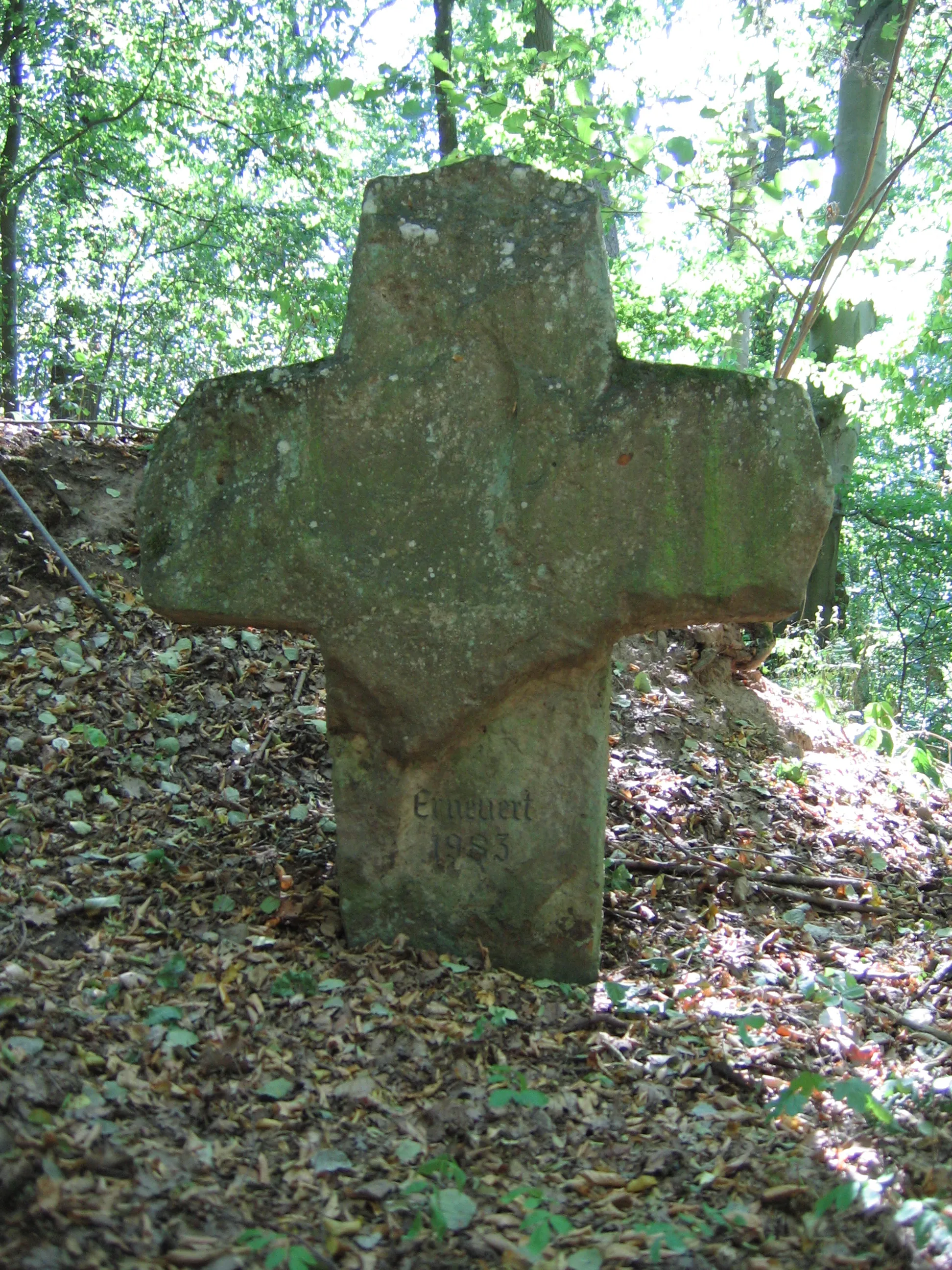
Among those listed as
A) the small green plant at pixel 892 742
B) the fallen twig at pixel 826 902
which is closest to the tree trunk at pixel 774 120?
the small green plant at pixel 892 742

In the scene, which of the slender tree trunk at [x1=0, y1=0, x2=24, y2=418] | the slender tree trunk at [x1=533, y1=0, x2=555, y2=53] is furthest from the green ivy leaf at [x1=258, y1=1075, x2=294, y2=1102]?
the slender tree trunk at [x1=533, y1=0, x2=555, y2=53]

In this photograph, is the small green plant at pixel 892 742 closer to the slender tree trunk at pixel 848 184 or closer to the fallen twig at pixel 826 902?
the fallen twig at pixel 826 902

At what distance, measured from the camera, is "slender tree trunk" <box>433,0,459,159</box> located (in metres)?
9.66

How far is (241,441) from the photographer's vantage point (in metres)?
3.31

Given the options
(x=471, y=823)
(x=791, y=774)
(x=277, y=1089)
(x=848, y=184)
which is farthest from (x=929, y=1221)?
(x=848, y=184)

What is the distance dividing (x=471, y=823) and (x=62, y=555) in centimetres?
269

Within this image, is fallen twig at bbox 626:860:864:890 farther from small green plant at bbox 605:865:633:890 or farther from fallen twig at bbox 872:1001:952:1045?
fallen twig at bbox 872:1001:952:1045

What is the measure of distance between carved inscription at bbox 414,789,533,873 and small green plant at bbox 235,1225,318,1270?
1.50 metres

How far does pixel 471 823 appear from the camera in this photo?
3.46 meters

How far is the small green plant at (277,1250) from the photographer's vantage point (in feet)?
6.48

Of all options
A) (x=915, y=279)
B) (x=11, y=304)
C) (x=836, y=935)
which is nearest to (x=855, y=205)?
(x=915, y=279)

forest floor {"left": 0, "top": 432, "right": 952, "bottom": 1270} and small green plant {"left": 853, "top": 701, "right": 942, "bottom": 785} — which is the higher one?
small green plant {"left": 853, "top": 701, "right": 942, "bottom": 785}

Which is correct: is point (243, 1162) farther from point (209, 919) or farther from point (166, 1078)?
point (209, 919)

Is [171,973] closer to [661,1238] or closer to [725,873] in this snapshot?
[661,1238]
